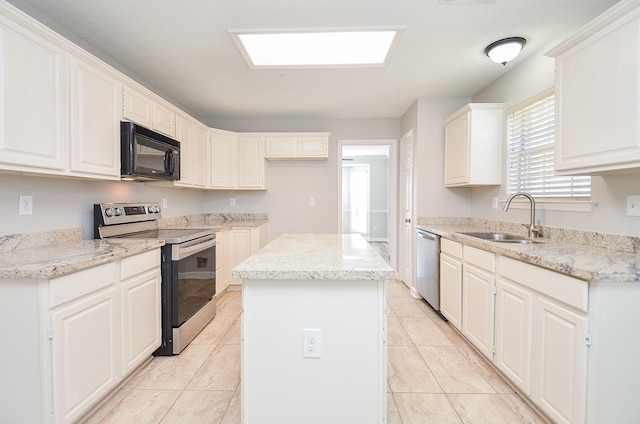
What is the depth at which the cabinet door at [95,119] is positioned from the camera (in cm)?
172

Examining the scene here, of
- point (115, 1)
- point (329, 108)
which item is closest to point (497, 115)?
point (329, 108)

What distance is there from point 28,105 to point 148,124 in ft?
3.34

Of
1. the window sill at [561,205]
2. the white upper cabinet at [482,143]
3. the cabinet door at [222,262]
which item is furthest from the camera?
the cabinet door at [222,262]

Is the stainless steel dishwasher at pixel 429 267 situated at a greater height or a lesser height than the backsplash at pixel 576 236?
lesser

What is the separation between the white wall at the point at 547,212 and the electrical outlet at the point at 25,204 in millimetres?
3330

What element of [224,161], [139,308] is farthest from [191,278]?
[224,161]

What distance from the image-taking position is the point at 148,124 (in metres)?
2.44

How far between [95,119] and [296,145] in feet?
8.15

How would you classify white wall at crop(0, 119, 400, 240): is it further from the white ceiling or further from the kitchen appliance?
the kitchen appliance

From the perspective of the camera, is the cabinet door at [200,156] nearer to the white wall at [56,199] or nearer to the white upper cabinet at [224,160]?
the white upper cabinet at [224,160]

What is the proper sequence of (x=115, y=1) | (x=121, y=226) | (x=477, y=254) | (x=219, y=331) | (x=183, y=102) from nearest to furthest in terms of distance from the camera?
(x=115, y=1)
(x=477, y=254)
(x=121, y=226)
(x=219, y=331)
(x=183, y=102)

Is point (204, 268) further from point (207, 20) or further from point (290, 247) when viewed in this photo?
point (207, 20)

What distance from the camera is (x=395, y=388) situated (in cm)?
184

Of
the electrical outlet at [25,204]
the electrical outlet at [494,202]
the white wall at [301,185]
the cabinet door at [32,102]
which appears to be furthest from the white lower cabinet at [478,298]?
the electrical outlet at [25,204]
